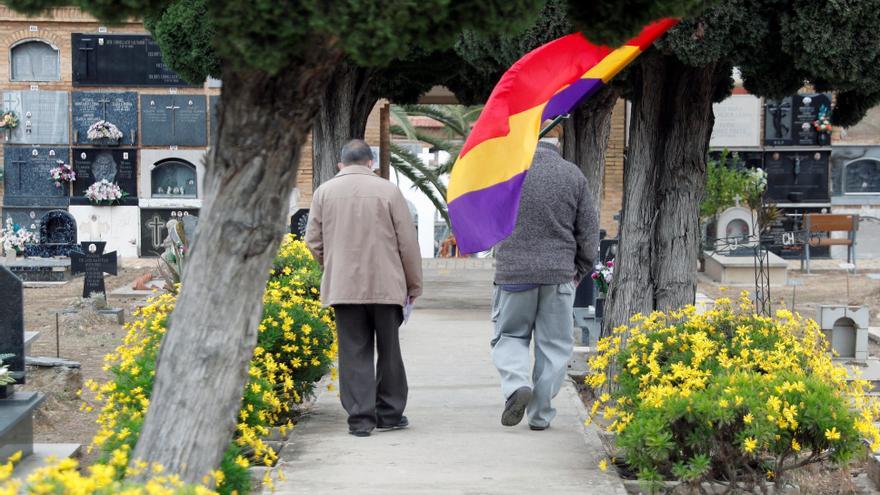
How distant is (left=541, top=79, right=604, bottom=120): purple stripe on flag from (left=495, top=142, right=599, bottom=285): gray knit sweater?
38 centimetres

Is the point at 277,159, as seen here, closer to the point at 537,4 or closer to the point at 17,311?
the point at 537,4

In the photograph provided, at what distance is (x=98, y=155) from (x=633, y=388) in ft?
60.5

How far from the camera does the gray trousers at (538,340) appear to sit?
284 inches

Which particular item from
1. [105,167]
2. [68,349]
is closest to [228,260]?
[68,349]

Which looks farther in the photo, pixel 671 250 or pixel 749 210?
pixel 749 210

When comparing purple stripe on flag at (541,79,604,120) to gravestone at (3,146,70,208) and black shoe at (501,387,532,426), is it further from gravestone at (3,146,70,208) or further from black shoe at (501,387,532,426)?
gravestone at (3,146,70,208)

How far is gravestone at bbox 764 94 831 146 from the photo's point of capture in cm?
2291

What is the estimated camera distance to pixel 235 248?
392 centimetres

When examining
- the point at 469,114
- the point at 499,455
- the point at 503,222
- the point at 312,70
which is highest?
the point at 469,114

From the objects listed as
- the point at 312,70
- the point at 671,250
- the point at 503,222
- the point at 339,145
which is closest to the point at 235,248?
the point at 312,70

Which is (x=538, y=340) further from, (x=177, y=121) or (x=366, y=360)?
(x=177, y=121)

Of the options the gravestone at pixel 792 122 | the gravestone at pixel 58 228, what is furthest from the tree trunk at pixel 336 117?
the gravestone at pixel 792 122

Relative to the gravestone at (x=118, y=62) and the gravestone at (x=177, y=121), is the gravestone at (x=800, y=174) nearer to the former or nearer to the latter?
the gravestone at (x=177, y=121)

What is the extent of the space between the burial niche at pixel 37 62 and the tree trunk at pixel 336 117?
428 inches
